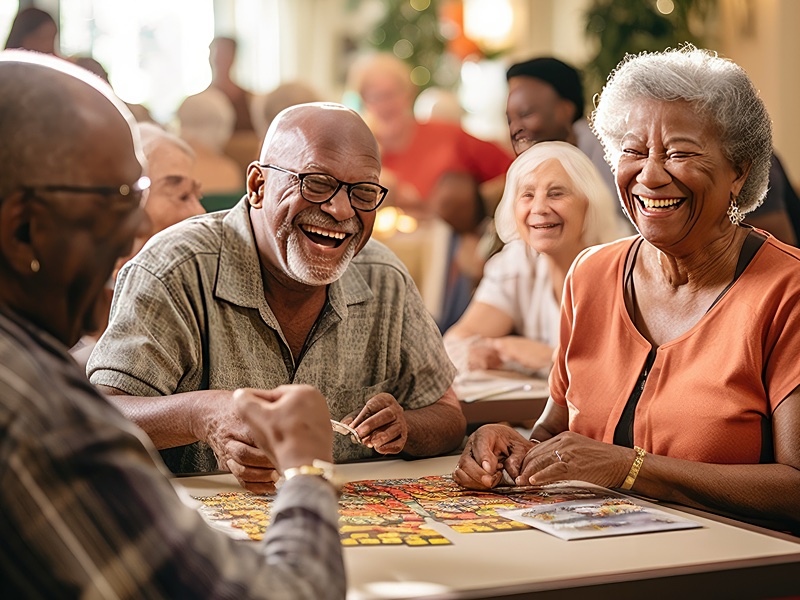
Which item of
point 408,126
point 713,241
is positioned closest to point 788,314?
point 713,241

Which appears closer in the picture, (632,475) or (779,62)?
(632,475)

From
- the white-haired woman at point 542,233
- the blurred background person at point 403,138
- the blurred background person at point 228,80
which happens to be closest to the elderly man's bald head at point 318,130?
the white-haired woman at point 542,233

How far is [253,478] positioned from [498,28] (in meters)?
7.99

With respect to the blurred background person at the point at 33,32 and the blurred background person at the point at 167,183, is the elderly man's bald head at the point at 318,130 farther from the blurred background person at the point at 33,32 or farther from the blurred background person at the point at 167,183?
the blurred background person at the point at 33,32

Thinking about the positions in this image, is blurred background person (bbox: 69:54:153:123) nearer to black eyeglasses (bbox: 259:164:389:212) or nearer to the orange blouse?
black eyeglasses (bbox: 259:164:389:212)

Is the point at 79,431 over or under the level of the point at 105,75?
under

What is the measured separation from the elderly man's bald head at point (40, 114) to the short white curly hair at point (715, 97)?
135cm

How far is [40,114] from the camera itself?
1.12 m

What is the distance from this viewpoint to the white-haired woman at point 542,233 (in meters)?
2.71

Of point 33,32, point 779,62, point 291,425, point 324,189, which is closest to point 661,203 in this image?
point 324,189

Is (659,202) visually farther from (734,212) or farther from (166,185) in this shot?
(166,185)

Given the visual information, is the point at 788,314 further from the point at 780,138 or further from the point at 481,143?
the point at 780,138

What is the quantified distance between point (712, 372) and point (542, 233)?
0.78 metres

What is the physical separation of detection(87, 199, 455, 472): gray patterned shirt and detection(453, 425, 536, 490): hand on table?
0.37 meters
